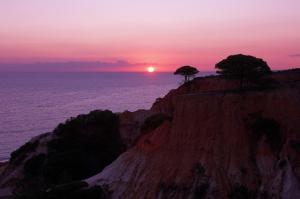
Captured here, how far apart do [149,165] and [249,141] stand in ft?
23.5

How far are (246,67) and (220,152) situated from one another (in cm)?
894

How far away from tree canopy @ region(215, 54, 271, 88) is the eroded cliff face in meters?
2.07

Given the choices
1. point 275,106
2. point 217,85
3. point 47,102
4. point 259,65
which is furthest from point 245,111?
point 47,102

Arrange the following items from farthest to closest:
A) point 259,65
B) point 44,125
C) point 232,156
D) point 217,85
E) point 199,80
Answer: point 44,125
point 199,80
point 217,85
point 259,65
point 232,156

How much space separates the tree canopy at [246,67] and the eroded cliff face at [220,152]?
2072mm

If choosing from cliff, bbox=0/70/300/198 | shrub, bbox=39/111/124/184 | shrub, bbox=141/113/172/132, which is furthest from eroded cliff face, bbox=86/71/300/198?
shrub, bbox=39/111/124/184

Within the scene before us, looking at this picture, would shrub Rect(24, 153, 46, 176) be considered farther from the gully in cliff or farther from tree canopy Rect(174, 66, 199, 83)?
tree canopy Rect(174, 66, 199, 83)

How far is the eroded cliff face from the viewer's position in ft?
112

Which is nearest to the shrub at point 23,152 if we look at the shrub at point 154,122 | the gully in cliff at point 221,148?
the gully in cliff at point 221,148

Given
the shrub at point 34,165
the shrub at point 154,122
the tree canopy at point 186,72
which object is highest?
the tree canopy at point 186,72

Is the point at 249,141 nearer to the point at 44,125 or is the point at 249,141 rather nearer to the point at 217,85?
the point at 217,85

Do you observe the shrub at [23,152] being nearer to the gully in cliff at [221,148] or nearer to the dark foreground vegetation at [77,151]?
the dark foreground vegetation at [77,151]

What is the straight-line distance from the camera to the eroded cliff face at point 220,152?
112 ft

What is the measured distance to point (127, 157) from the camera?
40500 mm
